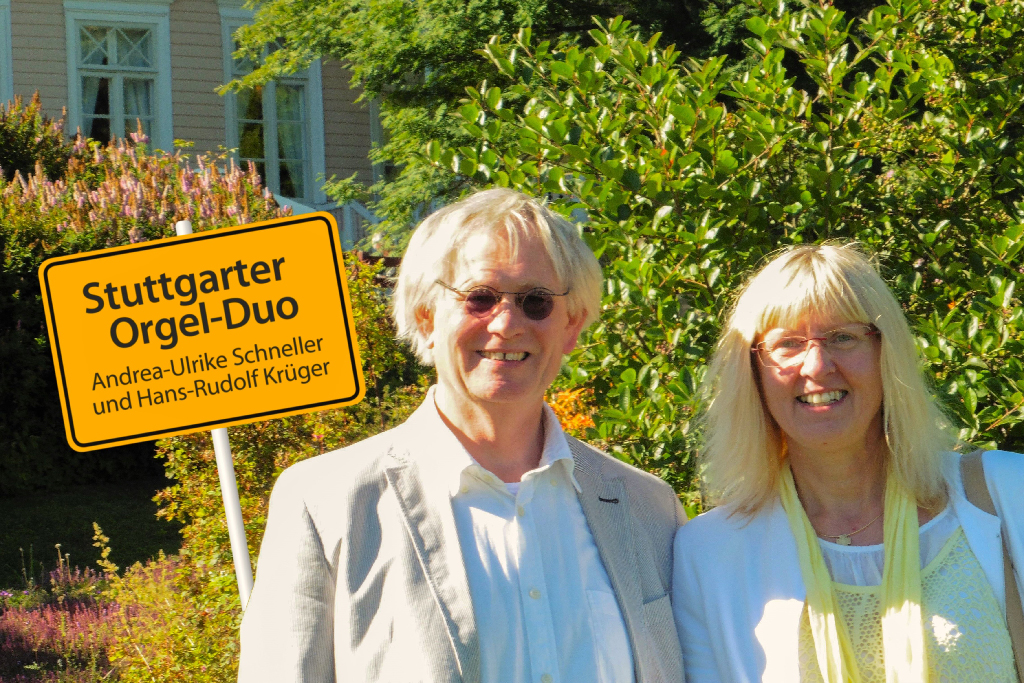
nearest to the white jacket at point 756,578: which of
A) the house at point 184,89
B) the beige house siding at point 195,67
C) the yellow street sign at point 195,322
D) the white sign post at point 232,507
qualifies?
the yellow street sign at point 195,322

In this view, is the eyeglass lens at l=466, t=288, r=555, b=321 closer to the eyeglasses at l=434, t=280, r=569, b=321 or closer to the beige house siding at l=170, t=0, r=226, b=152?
the eyeglasses at l=434, t=280, r=569, b=321

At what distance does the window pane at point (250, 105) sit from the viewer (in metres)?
15.6

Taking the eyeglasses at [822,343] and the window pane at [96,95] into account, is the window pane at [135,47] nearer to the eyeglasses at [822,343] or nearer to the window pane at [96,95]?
the window pane at [96,95]

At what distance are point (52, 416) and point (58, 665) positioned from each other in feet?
14.2

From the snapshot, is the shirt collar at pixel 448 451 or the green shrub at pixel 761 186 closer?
the shirt collar at pixel 448 451

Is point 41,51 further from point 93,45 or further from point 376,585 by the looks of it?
point 376,585

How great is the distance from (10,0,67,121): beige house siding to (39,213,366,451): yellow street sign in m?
13.0

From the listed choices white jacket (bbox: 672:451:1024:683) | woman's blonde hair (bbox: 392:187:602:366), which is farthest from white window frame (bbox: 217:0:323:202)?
white jacket (bbox: 672:451:1024:683)

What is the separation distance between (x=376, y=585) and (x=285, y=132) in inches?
580

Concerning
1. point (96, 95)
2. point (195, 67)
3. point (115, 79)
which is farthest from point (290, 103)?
point (96, 95)

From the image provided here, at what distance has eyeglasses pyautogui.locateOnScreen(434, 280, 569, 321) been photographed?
7.23ft

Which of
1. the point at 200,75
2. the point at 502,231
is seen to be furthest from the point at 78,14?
the point at 502,231

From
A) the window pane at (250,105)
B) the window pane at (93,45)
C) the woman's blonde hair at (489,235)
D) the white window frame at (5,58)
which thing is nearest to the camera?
the woman's blonde hair at (489,235)

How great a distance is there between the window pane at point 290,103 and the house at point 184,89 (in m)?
0.02
